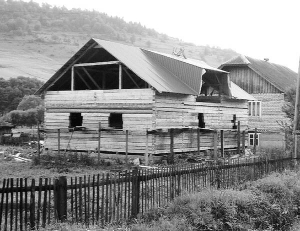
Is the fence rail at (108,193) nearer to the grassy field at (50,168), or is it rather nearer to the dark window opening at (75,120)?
the grassy field at (50,168)

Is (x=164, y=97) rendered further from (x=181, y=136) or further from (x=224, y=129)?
(x=224, y=129)

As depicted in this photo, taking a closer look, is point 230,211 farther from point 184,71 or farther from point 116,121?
point 116,121

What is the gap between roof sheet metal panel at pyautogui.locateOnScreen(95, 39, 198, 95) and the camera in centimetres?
2245

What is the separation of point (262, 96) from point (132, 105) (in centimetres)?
1847

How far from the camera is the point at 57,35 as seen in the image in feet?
518

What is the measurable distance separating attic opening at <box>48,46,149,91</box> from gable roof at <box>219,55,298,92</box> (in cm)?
1310

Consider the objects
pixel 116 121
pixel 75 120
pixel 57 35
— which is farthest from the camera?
pixel 57 35

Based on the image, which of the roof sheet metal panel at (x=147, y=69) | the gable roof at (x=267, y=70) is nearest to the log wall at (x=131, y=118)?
the roof sheet metal panel at (x=147, y=69)

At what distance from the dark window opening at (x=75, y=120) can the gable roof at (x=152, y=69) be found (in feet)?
8.09

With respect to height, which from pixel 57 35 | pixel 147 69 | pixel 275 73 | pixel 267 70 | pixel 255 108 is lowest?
pixel 255 108

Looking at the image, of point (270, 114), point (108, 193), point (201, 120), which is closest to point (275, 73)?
point (270, 114)

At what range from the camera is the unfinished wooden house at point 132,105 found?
23.1 m

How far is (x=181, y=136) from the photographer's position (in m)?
25.0

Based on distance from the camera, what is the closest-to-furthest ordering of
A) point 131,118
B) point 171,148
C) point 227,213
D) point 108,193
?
point 227,213
point 108,193
point 171,148
point 131,118
